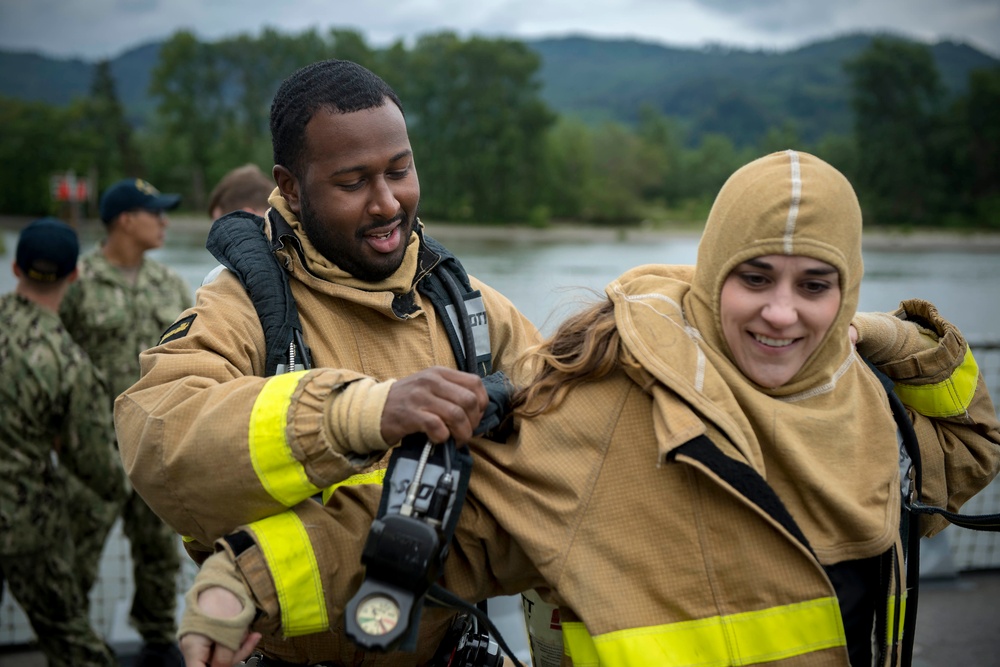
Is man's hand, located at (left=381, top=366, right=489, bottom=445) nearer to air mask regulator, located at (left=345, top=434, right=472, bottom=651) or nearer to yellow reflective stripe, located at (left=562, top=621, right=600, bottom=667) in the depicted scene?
air mask regulator, located at (left=345, top=434, right=472, bottom=651)

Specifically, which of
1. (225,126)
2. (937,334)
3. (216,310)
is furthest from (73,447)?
(225,126)

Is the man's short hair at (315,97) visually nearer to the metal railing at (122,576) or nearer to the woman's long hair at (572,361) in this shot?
the woman's long hair at (572,361)

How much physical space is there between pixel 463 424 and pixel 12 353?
3197mm

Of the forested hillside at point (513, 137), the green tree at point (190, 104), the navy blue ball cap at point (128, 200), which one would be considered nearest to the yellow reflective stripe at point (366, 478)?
the navy blue ball cap at point (128, 200)

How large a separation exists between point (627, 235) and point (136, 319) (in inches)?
780

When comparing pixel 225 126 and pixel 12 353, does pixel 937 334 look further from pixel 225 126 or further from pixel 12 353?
pixel 225 126

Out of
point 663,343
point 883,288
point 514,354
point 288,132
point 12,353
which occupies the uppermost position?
point 288,132

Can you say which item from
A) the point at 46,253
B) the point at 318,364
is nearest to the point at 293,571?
the point at 318,364

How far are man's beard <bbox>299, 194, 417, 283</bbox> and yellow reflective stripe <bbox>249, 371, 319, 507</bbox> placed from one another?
0.56m

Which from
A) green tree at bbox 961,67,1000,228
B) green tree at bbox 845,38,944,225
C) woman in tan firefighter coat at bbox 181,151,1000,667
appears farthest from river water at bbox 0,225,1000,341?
green tree at bbox 845,38,944,225

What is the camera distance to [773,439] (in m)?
1.82

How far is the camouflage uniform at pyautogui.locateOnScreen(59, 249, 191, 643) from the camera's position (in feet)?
14.9

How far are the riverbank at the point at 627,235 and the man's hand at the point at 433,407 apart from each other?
14.3 metres

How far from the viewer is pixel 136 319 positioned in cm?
507
